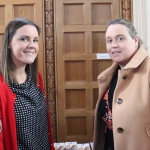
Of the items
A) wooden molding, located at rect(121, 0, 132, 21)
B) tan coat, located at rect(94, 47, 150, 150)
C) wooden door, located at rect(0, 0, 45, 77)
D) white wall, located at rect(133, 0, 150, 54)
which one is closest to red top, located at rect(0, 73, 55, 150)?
tan coat, located at rect(94, 47, 150, 150)

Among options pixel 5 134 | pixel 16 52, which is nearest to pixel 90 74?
pixel 16 52

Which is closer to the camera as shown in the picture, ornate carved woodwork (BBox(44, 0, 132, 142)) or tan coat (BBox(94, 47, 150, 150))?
tan coat (BBox(94, 47, 150, 150))

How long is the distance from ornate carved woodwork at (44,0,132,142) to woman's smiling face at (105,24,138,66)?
1.03 m

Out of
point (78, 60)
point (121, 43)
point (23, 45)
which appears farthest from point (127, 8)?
point (23, 45)

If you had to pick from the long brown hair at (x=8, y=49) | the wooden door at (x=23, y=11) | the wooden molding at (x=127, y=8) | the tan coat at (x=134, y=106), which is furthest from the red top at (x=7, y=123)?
the wooden molding at (x=127, y=8)

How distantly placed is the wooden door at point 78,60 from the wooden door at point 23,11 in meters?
0.15

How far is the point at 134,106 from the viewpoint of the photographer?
102 cm

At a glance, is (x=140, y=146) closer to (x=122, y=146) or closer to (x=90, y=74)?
(x=122, y=146)

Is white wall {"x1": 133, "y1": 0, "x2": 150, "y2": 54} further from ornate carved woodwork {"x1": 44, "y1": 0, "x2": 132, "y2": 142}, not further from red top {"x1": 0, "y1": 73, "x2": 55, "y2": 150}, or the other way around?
red top {"x1": 0, "y1": 73, "x2": 55, "y2": 150}

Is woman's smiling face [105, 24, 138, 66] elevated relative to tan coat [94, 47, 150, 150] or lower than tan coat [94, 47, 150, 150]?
elevated

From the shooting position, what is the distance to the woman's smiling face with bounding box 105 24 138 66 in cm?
110

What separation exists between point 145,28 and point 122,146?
124cm

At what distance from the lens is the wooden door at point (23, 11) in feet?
6.73

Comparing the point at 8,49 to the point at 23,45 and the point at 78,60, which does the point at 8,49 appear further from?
the point at 78,60
